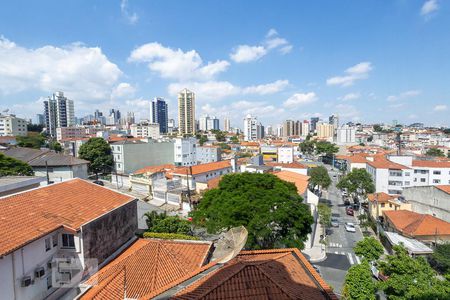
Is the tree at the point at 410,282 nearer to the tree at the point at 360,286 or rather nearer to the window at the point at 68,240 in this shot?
the tree at the point at 360,286

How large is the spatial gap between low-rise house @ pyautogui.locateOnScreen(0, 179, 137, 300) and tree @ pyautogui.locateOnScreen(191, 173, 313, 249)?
5321 millimetres

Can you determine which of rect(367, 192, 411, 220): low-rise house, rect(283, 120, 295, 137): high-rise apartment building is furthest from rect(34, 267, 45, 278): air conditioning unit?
rect(283, 120, 295, 137): high-rise apartment building

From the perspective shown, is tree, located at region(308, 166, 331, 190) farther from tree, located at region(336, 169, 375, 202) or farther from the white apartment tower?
the white apartment tower

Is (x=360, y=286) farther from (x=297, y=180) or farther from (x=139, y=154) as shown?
(x=139, y=154)

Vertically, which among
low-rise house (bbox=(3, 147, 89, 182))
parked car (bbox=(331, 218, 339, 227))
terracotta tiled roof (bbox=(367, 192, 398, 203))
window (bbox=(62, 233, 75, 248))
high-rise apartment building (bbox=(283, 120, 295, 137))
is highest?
high-rise apartment building (bbox=(283, 120, 295, 137))

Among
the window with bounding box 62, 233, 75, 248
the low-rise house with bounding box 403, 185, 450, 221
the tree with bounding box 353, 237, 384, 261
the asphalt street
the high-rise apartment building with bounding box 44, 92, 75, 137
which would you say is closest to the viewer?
the window with bounding box 62, 233, 75, 248

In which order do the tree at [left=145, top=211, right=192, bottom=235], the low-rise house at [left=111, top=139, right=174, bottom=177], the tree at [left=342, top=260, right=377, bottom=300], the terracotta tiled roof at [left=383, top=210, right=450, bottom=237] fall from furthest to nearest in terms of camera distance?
the low-rise house at [left=111, top=139, right=174, bottom=177] < the terracotta tiled roof at [left=383, top=210, right=450, bottom=237] < the tree at [left=145, top=211, right=192, bottom=235] < the tree at [left=342, top=260, right=377, bottom=300]

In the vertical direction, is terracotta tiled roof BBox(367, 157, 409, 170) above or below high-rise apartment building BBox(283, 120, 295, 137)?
below

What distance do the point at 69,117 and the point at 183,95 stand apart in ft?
172

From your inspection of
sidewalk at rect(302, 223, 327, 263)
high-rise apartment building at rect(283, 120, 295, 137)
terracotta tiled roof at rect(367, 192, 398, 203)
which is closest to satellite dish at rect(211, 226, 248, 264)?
sidewalk at rect(302, 223, 327, 263)

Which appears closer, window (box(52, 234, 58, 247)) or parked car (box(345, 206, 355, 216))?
window (box(52, 234, 58, 247))

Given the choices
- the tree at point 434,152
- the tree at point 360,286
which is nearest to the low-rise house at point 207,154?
the tree at point 360,286

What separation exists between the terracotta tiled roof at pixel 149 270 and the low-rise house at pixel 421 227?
19.6 metres

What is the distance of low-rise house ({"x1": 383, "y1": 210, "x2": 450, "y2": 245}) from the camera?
21812mm
